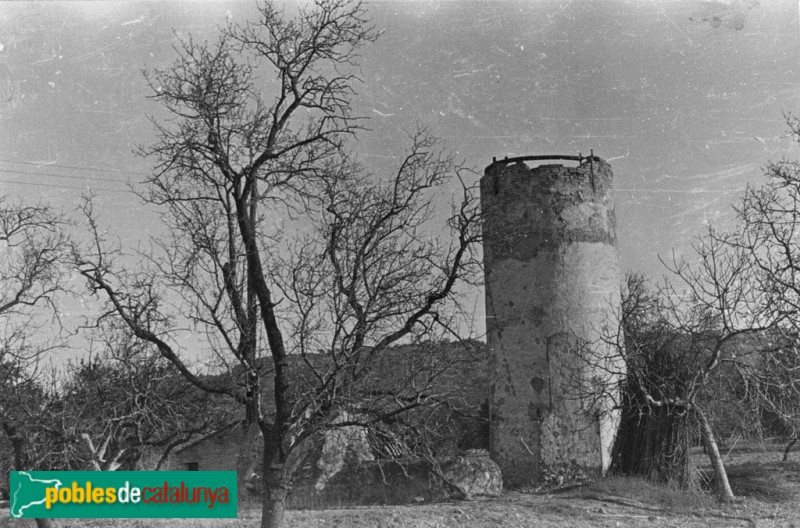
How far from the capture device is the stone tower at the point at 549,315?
12977 mm

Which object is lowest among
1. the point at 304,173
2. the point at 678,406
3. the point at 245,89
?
the point at 678,406

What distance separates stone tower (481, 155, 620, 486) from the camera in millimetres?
12977

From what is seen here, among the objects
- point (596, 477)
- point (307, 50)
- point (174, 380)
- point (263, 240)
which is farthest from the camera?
point (174, 380)

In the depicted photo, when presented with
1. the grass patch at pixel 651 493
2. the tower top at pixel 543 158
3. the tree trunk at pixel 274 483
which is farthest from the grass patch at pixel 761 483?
the tree trunk at pixel 274 483

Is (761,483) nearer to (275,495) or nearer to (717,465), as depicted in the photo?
(717,465)

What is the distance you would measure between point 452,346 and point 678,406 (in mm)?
5431

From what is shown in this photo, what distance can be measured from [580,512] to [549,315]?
371cm

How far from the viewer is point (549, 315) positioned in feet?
43.2

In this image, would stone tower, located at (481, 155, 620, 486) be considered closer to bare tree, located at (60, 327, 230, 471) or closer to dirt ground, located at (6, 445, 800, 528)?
dirt ground, located at (6, 445, 800, 528)

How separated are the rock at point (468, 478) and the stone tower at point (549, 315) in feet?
3.41

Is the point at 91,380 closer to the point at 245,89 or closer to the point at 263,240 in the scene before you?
the point at 263,240

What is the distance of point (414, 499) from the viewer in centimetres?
1217

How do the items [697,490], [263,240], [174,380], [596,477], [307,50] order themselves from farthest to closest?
[174,380], [596,477], [697,490], [263,240], [307,50]

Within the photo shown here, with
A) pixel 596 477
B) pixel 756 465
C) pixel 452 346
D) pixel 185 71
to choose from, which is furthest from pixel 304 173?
pixel 756 465
